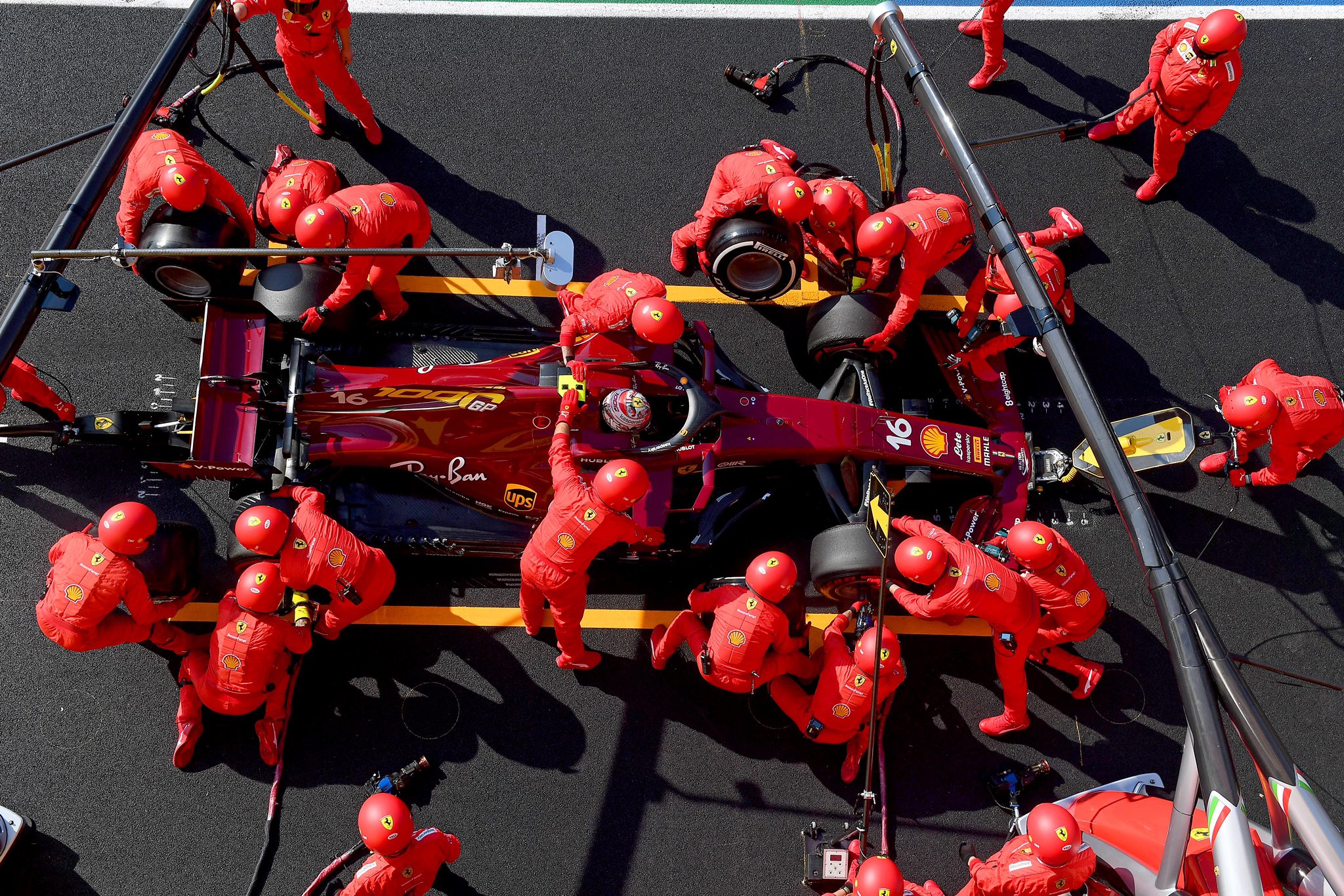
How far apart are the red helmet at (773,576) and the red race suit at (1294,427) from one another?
12.0 feet

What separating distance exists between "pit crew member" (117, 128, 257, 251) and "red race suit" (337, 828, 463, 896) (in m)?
4.22

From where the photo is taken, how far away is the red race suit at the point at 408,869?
5.16 metres

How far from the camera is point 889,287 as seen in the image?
23.6 ft

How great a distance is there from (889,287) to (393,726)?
16.3ft

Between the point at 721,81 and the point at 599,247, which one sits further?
the point at 721,81

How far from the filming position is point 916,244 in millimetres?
6246

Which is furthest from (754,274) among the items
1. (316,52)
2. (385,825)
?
(385,825)

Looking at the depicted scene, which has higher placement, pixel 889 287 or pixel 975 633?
pixel 889 287

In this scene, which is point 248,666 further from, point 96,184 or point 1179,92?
point 1179,92

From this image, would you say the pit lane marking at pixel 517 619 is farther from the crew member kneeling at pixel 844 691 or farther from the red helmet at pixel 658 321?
the red helmet at pixel 658 321

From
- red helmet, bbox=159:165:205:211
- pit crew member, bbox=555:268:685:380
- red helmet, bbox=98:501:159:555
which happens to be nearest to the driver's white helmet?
pit crew member, bbox=555:268:685:380

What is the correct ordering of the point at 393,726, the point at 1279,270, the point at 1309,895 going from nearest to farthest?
the point at 1309,895, the point at 393,726, the point at 1279,270

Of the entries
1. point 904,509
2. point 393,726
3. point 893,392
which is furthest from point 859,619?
point 393,726

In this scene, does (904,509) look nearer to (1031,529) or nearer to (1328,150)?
(1031,529)
